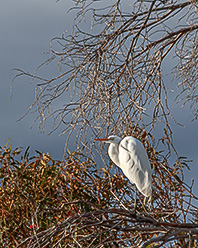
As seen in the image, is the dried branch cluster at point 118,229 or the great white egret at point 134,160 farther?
the great white egret at point 134,160

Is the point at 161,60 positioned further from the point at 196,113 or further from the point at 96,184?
the point at 96,184

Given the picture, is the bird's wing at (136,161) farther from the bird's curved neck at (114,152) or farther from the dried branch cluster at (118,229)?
the dried branch cluster at (118,229)

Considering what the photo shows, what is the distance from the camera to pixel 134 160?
126 inches

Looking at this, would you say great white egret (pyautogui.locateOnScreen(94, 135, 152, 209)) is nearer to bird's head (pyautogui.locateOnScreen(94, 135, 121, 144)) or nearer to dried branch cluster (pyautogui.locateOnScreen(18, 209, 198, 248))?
bird's head (pyautogui.locateOnScreen(94, 135, 121, 144))

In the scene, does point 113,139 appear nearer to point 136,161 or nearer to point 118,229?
point 136,161

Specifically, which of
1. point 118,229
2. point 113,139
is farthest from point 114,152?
point 118,229

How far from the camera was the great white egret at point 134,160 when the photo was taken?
3184 mm

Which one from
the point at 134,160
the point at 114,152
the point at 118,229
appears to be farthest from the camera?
the point at 114,152

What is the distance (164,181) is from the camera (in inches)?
142

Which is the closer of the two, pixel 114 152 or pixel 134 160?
pixel 134 160

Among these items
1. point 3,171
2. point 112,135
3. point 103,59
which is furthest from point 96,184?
point 103,59

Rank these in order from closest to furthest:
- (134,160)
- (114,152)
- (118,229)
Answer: (118,229), (134,160), (114,152)

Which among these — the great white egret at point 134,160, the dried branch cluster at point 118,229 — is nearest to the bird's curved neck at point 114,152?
the great white egret at point 134,160

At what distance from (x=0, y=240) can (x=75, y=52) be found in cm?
151
